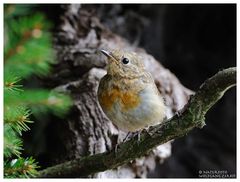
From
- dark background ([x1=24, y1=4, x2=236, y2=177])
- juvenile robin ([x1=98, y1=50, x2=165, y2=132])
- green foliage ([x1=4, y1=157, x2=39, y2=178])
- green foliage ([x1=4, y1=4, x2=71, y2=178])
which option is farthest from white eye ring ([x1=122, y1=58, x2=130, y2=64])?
dark background ([x1=24, y1=4, x2=236, y2=177])

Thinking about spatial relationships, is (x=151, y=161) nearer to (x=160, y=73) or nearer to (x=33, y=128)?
(x=160, y=73)

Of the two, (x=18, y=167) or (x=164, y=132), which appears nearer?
(x=18, y=167)

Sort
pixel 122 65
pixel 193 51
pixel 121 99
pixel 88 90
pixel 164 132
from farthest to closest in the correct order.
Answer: pixel 193 51
pixel 88 90
pixel 122 65
pixel 121 99
pixel 164 132

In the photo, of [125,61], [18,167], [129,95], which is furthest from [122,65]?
[18,167]

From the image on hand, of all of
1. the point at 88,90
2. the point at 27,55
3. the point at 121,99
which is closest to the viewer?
the point at 27,55

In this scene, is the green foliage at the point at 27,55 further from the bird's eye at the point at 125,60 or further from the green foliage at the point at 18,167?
the bird's eye at the point at 125,60

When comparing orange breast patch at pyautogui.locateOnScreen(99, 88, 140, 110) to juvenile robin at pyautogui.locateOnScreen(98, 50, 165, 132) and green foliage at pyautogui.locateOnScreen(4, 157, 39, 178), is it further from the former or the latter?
green foliage at pyautogui.locateOnScreen(4, 157, 39, 178)

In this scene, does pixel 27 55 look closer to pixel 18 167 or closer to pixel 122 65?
pixel 18 167
